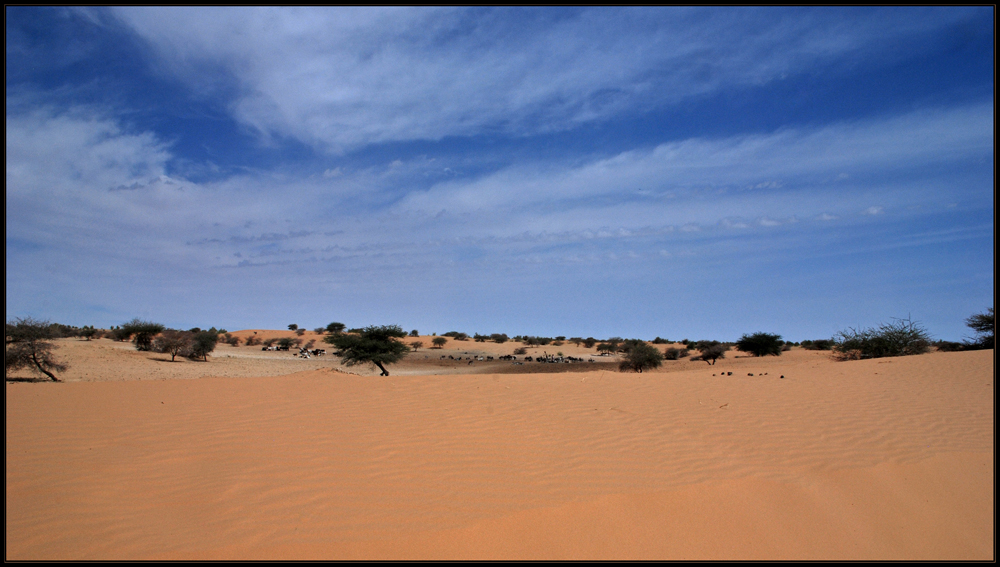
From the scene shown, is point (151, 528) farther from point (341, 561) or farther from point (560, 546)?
point (560, 546)

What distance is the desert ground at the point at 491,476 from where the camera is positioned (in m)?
4.37

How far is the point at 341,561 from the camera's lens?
4027 millimetres

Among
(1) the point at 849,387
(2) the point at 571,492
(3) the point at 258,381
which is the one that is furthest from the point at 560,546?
(1) the point at 849,387

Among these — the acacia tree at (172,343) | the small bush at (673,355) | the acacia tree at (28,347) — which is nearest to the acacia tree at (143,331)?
the acacia tree at (172,343)

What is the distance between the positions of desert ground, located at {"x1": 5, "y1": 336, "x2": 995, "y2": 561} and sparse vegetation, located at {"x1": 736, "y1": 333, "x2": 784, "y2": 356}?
25756 millimetres

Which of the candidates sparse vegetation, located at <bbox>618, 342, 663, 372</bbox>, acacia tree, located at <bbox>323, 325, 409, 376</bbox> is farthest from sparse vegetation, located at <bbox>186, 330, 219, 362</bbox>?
sparse vegetation, located at <bbox>618, 342, 663, 372</bbox>

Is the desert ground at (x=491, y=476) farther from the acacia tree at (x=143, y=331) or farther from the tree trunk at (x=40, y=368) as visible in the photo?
the acacia tree at (x=143, y=331)

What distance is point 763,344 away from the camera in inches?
1366

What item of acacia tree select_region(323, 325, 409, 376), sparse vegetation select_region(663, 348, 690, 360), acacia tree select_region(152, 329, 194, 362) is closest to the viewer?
acacia tree select_region(323, 325, 409, 376)

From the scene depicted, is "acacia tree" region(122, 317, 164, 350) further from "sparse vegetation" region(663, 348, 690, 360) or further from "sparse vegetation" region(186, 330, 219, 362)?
"sparse vegetation" region(663, 348, 690, 360)

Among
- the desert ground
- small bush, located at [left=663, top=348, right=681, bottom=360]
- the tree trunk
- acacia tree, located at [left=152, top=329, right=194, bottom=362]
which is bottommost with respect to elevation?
the desert ground

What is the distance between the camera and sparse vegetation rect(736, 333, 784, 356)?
3441cm

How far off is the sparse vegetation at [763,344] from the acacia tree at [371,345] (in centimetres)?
2540

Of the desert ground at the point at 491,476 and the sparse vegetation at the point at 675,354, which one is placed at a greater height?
the sparse vegetation at the point at 675,354
